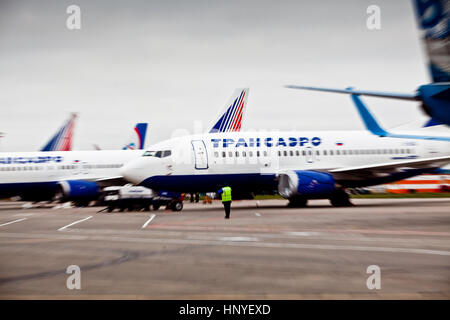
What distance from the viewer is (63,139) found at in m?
53.2

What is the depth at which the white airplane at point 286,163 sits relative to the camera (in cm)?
2564

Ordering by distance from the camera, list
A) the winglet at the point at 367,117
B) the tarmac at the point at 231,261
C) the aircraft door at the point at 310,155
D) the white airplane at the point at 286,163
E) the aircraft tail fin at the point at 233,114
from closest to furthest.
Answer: the tarmac at the point at 231,261, the winglet at the point at 367,117, the white airplane at the point at 286,163, the aircraft door at the point at 310,155, the aircraft tail fin at the point at 233,114

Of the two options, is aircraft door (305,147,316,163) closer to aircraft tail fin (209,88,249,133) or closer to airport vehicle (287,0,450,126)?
aircraft tail fin (209,88,249,133)

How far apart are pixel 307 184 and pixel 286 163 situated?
2158mm

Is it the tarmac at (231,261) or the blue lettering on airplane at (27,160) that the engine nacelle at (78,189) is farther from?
the tarmac at (231,261)

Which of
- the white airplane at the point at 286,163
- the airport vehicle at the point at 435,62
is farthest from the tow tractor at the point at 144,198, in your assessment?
the airport vehicle at the point at 435,62

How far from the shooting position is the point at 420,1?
31.5ft

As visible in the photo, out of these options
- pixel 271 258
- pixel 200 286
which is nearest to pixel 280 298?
pixel 200 286

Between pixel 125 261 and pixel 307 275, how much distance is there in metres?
3.91

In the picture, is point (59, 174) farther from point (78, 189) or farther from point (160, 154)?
point (160, 154)

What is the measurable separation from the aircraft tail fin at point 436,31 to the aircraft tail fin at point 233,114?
28589mm

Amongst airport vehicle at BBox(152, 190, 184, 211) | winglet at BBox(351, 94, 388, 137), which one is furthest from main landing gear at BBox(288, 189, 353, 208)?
winglet at BBox(351, 94, 388, 137)

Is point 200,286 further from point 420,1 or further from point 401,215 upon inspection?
point 401,215

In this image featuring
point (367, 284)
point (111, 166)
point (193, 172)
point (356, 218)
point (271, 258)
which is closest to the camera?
point (367, 284)
